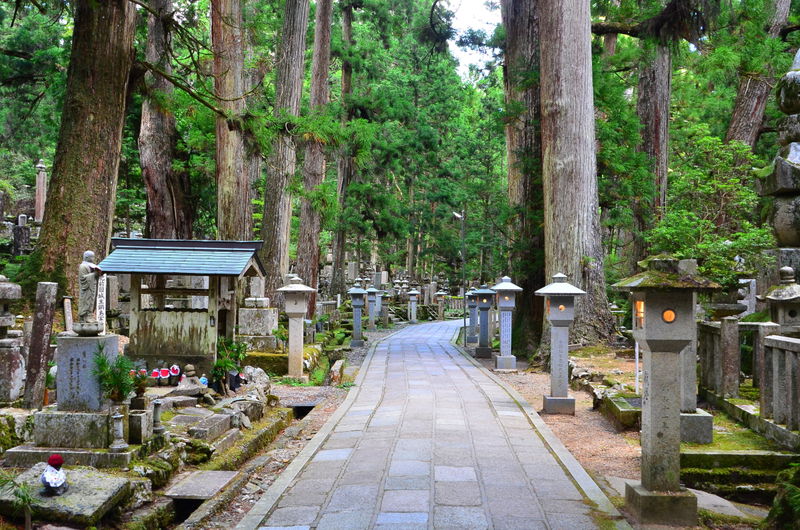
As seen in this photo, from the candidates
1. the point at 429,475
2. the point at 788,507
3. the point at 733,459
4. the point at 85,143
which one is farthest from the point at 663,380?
the point at 85,143

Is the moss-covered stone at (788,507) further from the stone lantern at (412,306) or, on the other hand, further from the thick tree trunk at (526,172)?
the stone lantern at (412,306)

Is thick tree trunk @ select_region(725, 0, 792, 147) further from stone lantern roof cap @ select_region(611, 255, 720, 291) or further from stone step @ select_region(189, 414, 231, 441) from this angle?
stone step @ select_region(189, 414, 231, 441)

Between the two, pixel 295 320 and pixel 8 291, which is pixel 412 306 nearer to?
pixel 295 320

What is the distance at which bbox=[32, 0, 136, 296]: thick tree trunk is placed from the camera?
9.39 m

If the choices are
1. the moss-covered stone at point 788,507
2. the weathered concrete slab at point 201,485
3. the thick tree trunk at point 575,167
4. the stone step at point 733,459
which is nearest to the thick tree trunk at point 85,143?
the weathered concrete slab at point 201,485

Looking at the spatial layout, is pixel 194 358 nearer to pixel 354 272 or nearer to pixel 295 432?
pixel 295 432

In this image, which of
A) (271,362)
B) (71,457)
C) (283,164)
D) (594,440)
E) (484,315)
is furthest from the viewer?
(484,315)

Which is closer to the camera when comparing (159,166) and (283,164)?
(283,164)

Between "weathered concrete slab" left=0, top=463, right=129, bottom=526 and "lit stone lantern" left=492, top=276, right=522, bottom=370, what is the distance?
10.1 m

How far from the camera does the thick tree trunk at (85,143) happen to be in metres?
9.39

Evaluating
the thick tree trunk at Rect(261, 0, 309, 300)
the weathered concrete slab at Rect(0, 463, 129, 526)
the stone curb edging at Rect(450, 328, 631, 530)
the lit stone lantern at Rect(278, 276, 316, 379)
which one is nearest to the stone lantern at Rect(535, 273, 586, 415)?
the stone curb edging at Rect(450, 328, 631, 530)

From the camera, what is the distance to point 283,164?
1531 centimetres

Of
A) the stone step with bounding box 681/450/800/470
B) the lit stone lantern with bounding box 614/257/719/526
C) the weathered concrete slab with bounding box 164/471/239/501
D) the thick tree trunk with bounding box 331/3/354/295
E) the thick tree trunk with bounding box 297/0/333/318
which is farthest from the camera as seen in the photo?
the thick tree trunk with bounding box 331/3/354/295

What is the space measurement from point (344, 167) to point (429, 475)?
24.0m
